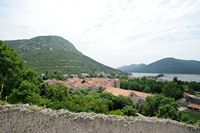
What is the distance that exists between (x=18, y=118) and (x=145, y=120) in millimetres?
4263

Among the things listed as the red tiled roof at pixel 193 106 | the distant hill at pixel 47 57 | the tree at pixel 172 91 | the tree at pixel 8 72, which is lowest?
the red tiled roof at pixel 193 106

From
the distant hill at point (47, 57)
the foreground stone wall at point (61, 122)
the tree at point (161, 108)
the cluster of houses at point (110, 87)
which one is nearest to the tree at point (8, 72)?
the foreground stone wall at point (61, 122)

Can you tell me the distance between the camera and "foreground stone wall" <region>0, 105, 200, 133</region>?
9250 mm

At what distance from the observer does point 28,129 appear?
934cm

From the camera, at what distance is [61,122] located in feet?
31.8

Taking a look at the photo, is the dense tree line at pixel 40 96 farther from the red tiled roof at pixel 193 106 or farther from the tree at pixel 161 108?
the red tiled roof at pixel 193 106

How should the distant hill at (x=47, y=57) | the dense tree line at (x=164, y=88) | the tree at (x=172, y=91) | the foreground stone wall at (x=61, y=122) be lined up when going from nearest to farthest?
the foreground stone wall at (x=61, y=122) → the tree at (x=172, y=91) → the dense tree line at (x=164, y=88) → the distant hill at (x=47, y=57)

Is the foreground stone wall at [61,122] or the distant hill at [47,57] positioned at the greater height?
the distant hill at [47,57]

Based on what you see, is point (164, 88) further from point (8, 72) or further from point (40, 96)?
point (8, 72)

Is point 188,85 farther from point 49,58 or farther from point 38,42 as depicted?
point 38,42

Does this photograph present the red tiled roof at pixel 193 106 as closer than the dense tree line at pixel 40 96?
No

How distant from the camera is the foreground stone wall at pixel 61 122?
9.25m

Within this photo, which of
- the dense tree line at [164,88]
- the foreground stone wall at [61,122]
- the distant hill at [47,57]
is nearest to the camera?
the foreground stone wall at [61,122]

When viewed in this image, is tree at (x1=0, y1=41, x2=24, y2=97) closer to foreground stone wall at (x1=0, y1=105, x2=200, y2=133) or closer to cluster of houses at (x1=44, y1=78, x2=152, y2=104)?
foreground stone wall at (x1=0, y1=105, x2=200, y2=133)
